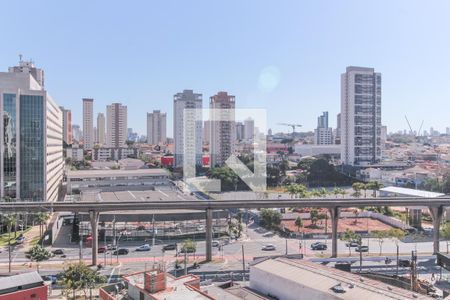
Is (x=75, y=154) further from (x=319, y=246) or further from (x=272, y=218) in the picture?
(x=319, y=246)

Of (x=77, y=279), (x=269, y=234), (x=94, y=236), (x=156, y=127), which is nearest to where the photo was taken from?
(x=77, y=279)

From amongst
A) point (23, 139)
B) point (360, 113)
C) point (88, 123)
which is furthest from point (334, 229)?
point (88, 123)

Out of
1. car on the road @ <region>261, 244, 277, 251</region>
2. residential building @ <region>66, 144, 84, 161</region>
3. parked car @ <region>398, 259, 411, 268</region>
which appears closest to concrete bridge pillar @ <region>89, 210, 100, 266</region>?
car on the road @ <region>261, 244, 277, 251</region>

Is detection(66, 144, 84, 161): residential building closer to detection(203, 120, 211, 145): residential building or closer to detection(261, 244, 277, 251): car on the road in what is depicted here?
detection(203, 120, 211, 145): residential building

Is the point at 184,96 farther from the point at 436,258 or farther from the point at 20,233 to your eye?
the point at 436,258

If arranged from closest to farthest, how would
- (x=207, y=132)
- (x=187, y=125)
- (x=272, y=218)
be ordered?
(x=272, y=218), (x=187, y=125), (x=207, y=132)

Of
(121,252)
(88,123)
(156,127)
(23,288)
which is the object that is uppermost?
(156,127)

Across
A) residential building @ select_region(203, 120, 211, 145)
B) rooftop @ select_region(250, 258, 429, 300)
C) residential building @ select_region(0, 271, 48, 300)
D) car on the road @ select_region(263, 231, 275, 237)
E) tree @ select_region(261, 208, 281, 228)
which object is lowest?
car on the road @ select_region(263, 231, 275, 237)
